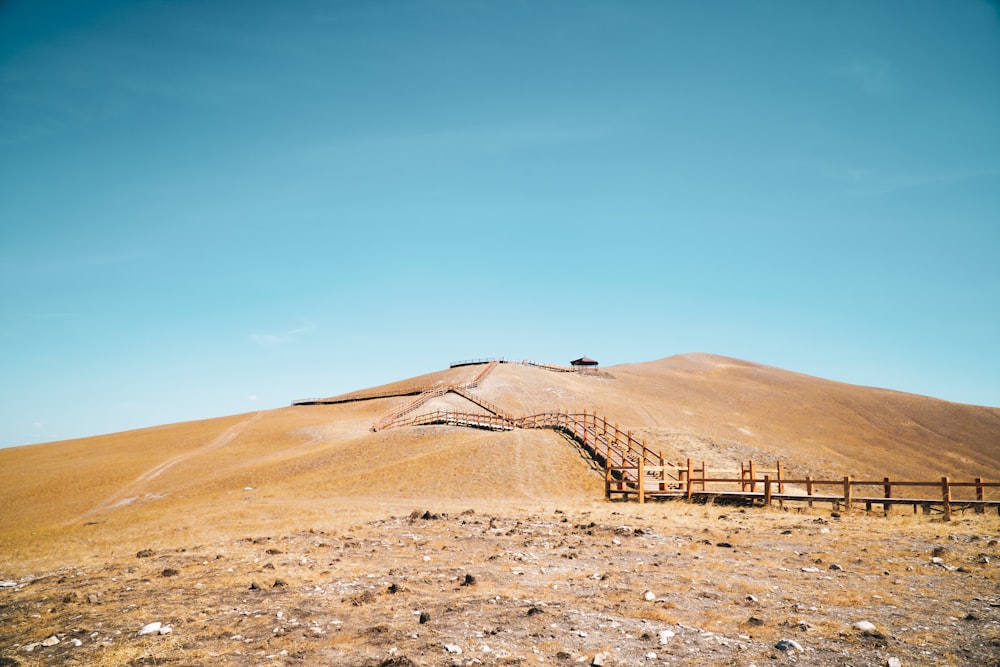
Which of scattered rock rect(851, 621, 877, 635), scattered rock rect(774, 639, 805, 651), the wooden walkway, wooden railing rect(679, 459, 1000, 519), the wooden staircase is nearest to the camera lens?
scattered rock rect(774, 639, 805, 651)

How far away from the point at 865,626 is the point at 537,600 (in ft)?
19.4

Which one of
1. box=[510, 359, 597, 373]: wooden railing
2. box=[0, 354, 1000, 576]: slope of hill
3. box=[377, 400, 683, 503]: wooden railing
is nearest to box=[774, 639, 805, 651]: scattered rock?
box=[0, 354, 1000, 576]: slope of hill

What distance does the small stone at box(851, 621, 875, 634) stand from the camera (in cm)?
984

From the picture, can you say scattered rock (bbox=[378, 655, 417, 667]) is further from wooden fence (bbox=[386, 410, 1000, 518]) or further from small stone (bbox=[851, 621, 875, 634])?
wooden fence (bbox=[386, 410, 1000, 518])

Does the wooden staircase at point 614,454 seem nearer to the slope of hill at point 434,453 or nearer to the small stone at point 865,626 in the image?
the slope of hill at point 434,453

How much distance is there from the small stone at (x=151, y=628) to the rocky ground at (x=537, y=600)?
66 mm

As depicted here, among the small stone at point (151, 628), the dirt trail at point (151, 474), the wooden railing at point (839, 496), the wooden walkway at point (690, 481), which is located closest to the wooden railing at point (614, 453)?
the wooden walkway at point (690, 481)

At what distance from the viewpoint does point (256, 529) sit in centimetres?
2436

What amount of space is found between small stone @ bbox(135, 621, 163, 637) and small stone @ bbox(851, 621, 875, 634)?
41.0 ft

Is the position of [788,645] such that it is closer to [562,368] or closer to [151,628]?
[151,628]

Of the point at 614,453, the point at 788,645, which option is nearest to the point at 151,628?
the point at 788,645

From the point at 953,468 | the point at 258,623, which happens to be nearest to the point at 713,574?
the point at 258,623

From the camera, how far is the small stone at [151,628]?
11.1 m

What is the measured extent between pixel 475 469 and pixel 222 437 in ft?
130
